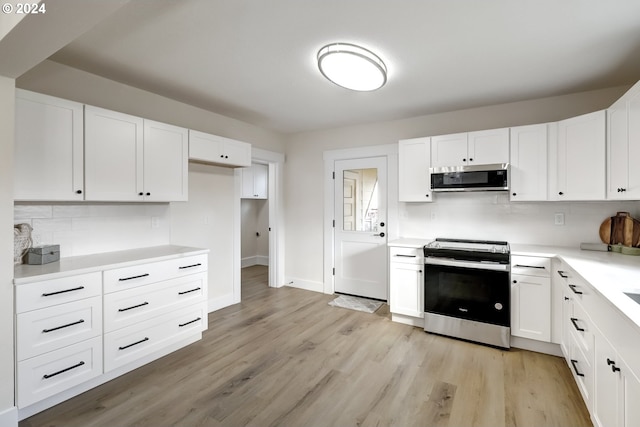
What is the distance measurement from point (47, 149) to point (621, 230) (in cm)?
473

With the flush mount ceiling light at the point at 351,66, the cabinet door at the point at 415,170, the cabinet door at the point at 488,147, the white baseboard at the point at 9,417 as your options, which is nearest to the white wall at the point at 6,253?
the white baseboard at the point at 9,417

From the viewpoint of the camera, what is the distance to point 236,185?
4074 millimetres

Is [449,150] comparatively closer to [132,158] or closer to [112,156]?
[132,158]

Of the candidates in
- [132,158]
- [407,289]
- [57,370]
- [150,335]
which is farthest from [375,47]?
[57,370]

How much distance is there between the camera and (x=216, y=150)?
3.38m

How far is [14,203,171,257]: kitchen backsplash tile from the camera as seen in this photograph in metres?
2.38

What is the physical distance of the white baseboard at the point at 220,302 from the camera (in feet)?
12.4

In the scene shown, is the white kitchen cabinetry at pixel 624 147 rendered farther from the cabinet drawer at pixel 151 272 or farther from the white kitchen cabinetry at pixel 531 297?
the cabinet drawer at pixel 151 272

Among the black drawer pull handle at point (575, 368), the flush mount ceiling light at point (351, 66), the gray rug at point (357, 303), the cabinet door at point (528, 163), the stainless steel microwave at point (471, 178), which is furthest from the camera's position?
the gray rug at point (357, 303)

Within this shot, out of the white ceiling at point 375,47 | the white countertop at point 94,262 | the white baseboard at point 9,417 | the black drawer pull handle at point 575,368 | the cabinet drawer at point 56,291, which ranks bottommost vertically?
the white baseboard at point 9,417

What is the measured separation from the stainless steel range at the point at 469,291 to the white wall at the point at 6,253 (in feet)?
10.7

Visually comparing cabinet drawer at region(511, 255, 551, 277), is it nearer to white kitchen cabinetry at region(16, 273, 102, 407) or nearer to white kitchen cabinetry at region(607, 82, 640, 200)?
white kitchen cabinetry at region(607, 82, 640, 200)

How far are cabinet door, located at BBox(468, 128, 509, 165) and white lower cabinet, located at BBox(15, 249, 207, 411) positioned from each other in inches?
118

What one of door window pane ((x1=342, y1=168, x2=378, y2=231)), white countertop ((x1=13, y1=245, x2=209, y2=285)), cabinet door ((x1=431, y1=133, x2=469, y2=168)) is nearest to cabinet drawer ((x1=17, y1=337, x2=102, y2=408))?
white countertop ((x1=13, y1=245, x2=209, y2=285))
